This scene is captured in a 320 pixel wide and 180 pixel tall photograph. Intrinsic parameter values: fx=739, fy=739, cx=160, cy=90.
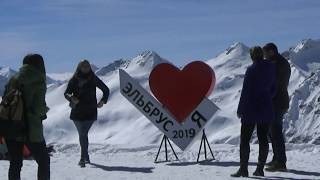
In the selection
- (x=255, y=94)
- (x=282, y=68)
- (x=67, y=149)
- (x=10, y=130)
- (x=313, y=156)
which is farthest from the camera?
(x=67, y=149)

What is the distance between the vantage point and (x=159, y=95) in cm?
1312

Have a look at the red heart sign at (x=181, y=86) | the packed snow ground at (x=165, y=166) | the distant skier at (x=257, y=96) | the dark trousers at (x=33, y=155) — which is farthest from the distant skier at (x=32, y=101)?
the red heart sign at (x=181, y=86)

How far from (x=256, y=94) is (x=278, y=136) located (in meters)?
1.13

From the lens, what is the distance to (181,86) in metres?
12.9

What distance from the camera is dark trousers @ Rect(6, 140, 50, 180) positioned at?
27.0ft

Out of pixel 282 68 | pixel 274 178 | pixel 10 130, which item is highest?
pixel 282 68

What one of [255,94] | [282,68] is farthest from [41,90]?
[282,68]

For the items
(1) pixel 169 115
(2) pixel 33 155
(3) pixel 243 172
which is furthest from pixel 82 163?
(2) pixel 33 155

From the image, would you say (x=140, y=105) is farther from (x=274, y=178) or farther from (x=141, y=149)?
(x=274, y=178)

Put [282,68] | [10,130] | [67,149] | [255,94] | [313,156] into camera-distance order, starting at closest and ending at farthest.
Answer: [10,130]
[255,94]
[282,68]
[313,156]
[67,149]

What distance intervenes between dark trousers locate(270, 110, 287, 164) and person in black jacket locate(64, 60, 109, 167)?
2939 mm

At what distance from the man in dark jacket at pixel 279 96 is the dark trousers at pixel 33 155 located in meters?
3.59

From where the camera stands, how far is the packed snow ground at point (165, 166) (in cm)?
1059

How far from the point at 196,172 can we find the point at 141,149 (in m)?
4.40
